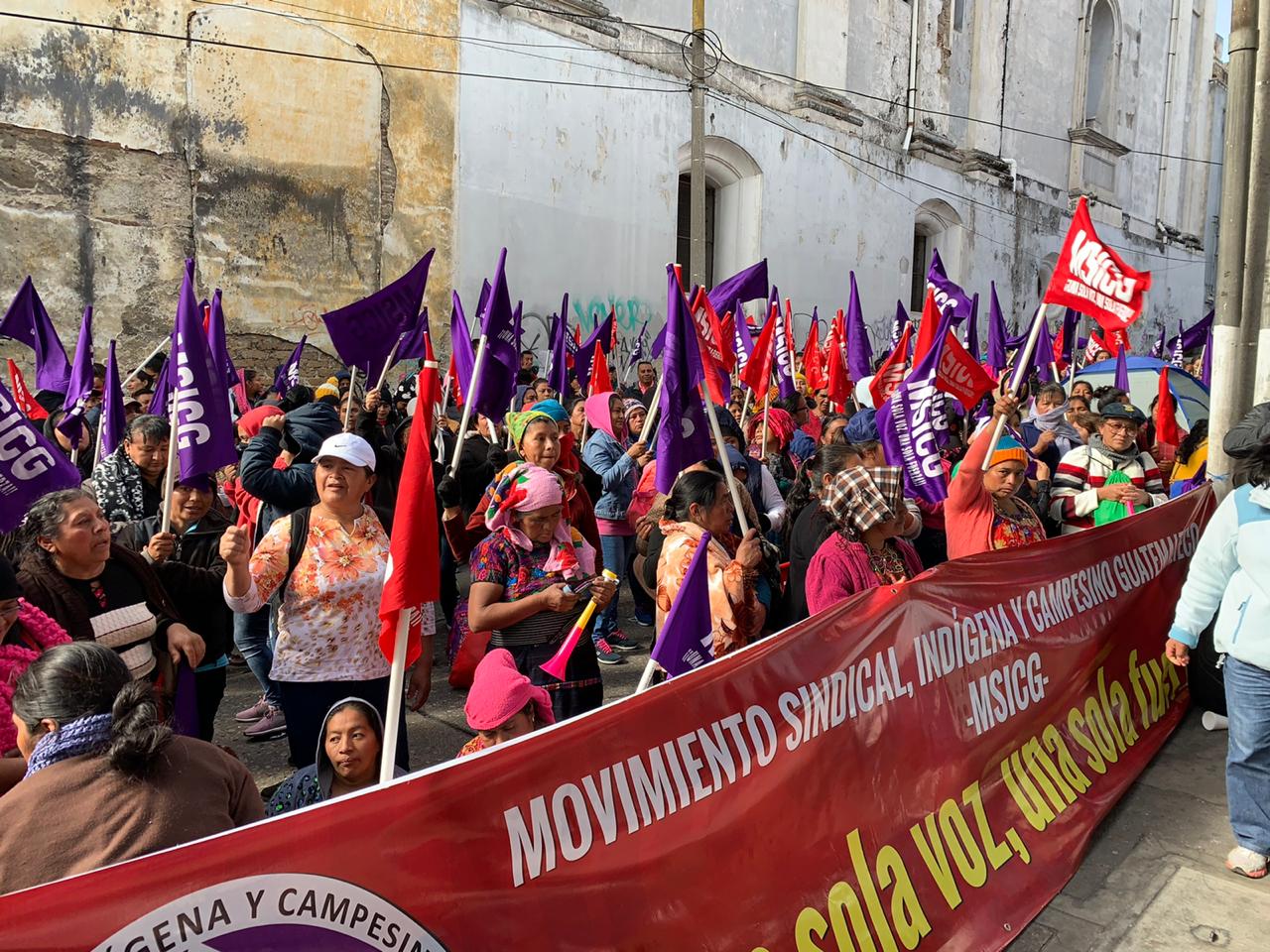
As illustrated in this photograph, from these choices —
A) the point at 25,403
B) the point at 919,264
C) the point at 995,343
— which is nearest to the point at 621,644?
the point at 25,403

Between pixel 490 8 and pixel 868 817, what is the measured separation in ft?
47.8

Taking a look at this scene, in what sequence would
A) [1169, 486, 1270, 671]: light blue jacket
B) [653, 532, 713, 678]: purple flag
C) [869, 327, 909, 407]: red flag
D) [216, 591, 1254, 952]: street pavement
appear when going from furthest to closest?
[869, 327, 909, 407]: red flag, [1169, 486, 1270, 671]: light blue jacket, [216, 591, 1254, 952]: street pavement, [653, 532, 713, 678]: purple flag

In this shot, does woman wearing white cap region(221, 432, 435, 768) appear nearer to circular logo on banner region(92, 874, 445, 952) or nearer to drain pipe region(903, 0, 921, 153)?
circular logo on banner region(92, 874, 445, 952)

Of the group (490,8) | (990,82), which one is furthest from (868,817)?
(990,82)

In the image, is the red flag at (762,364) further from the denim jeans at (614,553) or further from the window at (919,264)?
the window at (919,264)

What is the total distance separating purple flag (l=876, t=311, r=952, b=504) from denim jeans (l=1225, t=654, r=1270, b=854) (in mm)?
1977

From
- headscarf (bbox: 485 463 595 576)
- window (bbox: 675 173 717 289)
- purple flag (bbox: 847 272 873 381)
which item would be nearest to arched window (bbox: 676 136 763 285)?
window (bbox: 675 173 717 289)

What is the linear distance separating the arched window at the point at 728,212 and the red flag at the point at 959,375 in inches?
531

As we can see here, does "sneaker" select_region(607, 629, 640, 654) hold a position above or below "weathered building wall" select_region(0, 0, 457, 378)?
below

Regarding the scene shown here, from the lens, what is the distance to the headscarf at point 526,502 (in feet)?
11.6

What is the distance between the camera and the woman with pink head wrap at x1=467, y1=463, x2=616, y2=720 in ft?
11.5

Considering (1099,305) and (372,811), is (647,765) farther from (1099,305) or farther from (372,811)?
(1099,305)

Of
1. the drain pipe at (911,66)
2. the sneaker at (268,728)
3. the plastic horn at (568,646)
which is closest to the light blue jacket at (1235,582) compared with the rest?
the plastic horn at (568,646)

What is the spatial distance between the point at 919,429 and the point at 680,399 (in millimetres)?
1597
